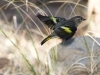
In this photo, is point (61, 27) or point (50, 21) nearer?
point (61, 27)

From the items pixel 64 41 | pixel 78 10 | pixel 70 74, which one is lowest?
pixel 70 74

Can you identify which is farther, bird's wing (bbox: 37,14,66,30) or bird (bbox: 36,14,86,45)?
bird's wing (bbox: 37,14,66,30)

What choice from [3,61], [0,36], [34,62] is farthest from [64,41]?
[0,36]

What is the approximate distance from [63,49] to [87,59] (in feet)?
0.98

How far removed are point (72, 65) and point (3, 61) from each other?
143cm

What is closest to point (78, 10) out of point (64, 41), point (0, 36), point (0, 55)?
point (0, 36)

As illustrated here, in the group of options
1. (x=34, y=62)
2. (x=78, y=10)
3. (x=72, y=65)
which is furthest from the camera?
(x=78, y=10)

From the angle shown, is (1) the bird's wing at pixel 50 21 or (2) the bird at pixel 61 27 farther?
(1) the bird's wing at pixel 50 21

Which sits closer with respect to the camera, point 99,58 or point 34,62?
point 99,58

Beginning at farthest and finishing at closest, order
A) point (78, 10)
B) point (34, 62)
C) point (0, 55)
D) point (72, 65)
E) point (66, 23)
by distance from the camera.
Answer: point (78, 10) → point (0, 55) → point (34, 62) → point (66, 23) → point (72, 65)

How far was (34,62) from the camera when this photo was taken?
481 centimetres

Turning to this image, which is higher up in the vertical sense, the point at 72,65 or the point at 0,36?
the point at 0,36

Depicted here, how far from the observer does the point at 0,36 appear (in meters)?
5.86

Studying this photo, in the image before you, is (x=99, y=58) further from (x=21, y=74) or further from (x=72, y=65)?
(x=21, y=74)
